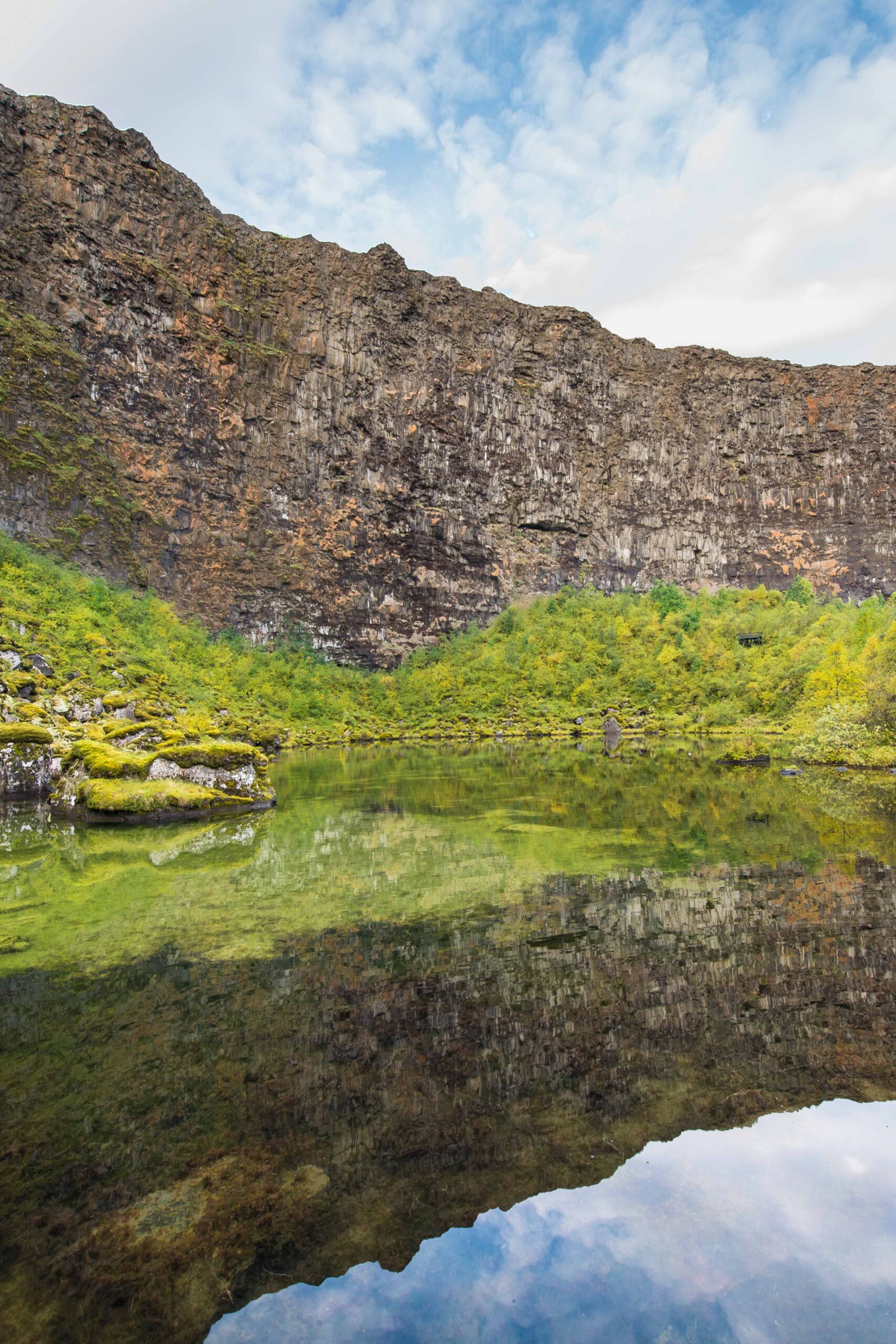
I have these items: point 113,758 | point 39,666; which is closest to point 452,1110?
point 113,758

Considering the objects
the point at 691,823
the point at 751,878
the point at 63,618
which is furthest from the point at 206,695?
the point at 751,878

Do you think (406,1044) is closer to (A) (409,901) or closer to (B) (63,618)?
(A) (409,901)

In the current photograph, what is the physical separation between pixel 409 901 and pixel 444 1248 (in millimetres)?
4790

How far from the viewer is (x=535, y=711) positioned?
52.7m

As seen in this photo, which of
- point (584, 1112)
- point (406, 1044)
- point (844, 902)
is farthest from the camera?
point (844, 902)

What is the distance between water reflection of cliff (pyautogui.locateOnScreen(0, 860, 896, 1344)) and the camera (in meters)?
2.90

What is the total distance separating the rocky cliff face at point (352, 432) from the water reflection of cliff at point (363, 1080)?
4144 cm

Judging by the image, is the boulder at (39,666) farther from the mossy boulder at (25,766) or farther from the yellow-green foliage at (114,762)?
the yellow-green foliage at (114,762)

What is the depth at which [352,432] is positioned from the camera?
194ft

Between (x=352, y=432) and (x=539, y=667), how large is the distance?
→ 2547 centimetres

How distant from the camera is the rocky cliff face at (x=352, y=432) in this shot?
4397cm

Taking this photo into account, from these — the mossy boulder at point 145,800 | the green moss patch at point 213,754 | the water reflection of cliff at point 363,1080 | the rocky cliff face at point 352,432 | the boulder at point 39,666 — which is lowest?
the mossy boulder at point 145,800

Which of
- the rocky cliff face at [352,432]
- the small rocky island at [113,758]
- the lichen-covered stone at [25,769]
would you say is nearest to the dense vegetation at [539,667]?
the small rocky island at [113,758]

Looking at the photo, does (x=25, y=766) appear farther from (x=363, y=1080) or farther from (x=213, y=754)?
(x=363, y=1080)
